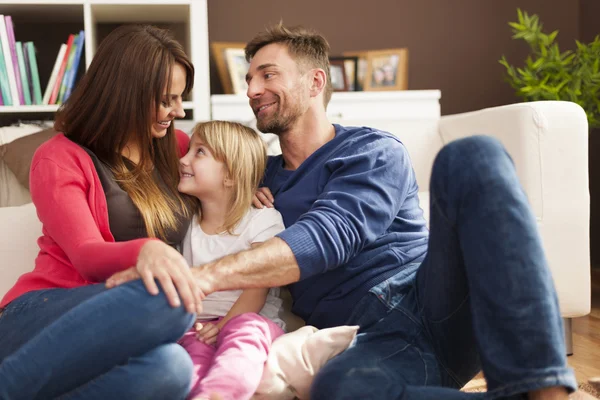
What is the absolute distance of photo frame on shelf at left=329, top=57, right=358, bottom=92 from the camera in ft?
11.2

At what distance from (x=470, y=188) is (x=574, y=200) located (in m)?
Answer: 1.19

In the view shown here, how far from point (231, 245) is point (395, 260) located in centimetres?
38

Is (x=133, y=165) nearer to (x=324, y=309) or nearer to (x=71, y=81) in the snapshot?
(x=324, y=309)

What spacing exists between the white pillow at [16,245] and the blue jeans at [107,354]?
2.44ft

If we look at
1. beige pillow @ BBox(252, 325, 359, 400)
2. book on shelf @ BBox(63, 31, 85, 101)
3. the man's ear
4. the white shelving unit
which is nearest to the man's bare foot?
beige pillow @ BBox(252, 325, 359, 400)

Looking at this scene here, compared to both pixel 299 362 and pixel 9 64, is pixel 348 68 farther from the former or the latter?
pixel 299 362

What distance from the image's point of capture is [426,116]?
310 cm

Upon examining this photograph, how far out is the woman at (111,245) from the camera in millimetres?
1145

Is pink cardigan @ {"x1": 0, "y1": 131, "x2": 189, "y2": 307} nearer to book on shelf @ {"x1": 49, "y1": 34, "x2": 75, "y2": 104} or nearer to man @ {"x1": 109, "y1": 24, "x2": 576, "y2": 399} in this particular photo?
man @ {"x1": 109, "y1": 24, "x2": 576, "y2": 399}

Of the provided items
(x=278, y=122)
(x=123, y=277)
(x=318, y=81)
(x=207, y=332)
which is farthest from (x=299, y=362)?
(x=318, y=81)

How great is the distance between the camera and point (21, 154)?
2176 millimetres

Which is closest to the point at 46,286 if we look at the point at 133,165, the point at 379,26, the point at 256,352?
the point at 133,165

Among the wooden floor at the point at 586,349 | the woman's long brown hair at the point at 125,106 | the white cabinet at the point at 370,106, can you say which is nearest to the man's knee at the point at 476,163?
the woman's long brown hair at the point at 125,106

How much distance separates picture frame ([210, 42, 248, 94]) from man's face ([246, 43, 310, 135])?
129 centimetres
